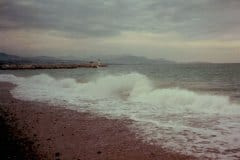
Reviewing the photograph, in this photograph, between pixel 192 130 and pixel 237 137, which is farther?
pixel 192 130

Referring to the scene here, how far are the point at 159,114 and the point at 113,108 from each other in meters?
2.97

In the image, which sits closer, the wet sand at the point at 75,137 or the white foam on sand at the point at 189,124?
the wet sand at the point at 75,137

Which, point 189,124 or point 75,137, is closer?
point 75,137

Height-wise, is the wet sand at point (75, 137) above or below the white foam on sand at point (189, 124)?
below

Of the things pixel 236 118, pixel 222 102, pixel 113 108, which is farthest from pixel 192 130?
pixel 222 102

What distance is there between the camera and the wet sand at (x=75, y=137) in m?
7.98

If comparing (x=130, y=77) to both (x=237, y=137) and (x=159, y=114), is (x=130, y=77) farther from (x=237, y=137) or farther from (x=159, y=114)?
(x=237, y=137)

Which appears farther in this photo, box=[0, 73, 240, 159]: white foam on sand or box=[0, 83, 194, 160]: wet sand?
box=[0, 73, 240, 159]: white foam on sand

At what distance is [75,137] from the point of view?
32.2 ft

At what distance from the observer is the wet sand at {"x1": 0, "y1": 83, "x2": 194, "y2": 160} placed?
7.98 metres

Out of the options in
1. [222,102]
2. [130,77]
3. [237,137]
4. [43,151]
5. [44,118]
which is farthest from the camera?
[130,77]

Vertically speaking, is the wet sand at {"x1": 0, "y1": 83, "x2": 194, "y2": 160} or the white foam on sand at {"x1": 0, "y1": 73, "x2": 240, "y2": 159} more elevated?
the white foam on sand at {"x1": 0, "y1": 73, "x2": 240, "y2": 159}

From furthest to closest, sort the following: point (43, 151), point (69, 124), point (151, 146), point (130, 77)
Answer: point (130, 77) < point (69, 124) < point (151, 146) < point (43, 151)

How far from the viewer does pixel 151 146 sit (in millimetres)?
8906
